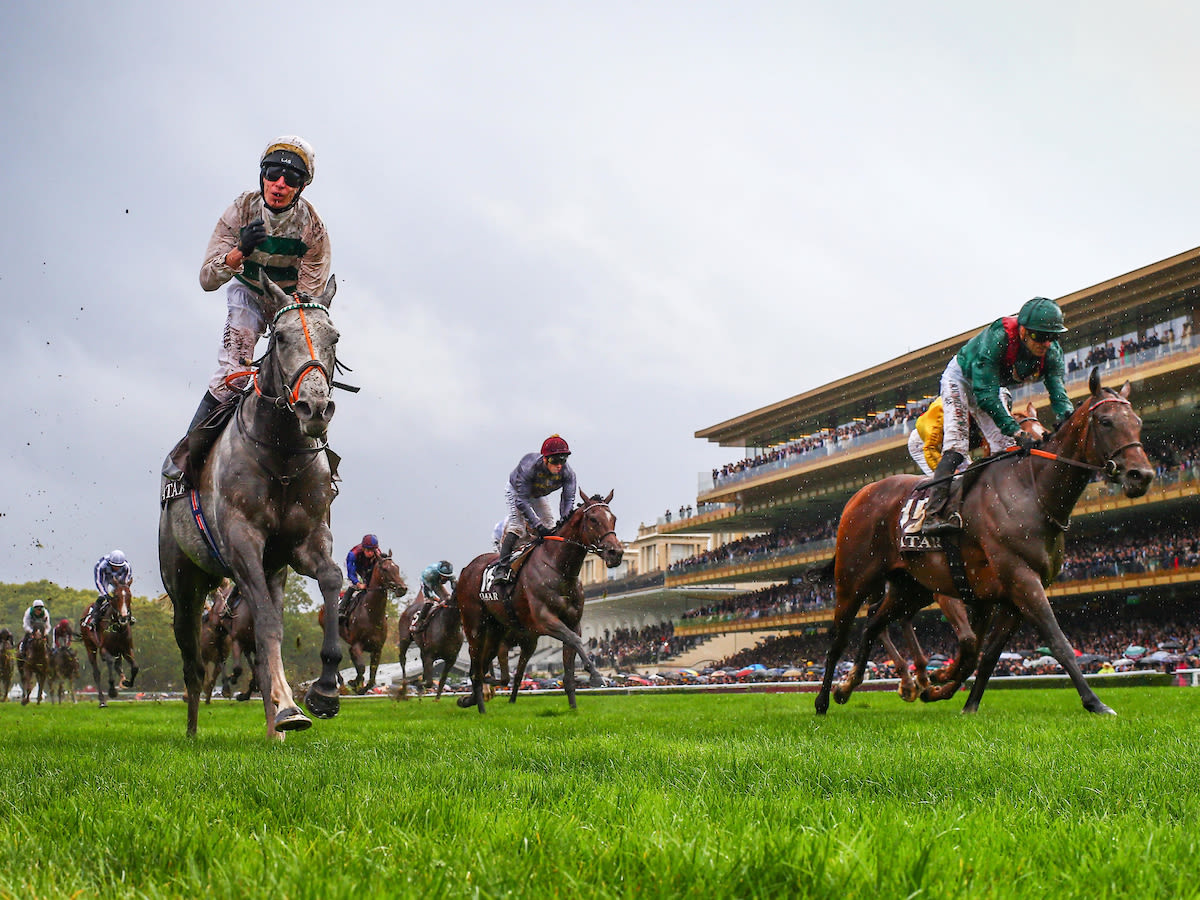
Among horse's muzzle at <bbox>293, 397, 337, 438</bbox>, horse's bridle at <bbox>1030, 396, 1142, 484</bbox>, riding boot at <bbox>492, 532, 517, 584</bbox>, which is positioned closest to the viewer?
horse's muzzle at <bbox>293, 397, 337, 438</bbox>

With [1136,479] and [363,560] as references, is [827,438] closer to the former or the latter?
[363,560]

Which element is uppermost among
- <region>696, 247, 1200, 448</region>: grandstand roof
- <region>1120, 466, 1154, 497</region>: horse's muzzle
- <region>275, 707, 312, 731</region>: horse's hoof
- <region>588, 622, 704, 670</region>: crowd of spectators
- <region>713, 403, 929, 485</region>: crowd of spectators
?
<region>696, 247, 1200, 448</region>: grandstand roof

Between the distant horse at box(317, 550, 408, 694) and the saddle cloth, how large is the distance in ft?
36.4

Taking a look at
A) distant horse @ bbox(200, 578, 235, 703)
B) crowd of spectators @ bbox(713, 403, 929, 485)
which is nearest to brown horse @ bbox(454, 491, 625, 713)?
distant horse @ bbox(200, 578, 235, 703)

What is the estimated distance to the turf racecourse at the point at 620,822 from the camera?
2.09 meters

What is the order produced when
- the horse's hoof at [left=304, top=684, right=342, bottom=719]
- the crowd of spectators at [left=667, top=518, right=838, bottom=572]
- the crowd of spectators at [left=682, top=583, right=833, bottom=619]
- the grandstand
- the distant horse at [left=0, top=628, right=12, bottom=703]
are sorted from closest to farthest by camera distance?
the horse's hoof at [left=304, top=684, right=342, bottom=719] → the distant horse at [left=0, top=628, right=12, bottom=703] → the grandstand → the crowd of spectators at [left=682, top=583, right=833, bottom=619] → the crowd of spectators at [left=667, top=518, right=838, bottom=572]

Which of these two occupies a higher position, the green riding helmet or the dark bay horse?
the green riding helmet

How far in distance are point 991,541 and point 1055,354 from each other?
174cm

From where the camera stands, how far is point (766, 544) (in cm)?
5475

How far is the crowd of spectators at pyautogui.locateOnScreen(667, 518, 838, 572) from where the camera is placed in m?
50.9

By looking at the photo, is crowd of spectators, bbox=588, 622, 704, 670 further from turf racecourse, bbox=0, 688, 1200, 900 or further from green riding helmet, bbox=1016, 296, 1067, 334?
turf racecourse, bbox=0, 688, 1200, 900

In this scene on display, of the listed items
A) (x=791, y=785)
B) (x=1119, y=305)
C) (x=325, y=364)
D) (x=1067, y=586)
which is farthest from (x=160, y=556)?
(x=1119, y=305)

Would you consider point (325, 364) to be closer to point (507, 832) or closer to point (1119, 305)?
point (507, 832)

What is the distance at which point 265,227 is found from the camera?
7293mm
